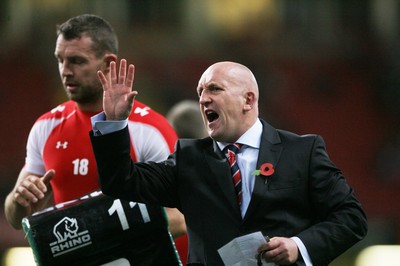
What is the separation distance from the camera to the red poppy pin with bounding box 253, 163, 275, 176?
4121 millimetres

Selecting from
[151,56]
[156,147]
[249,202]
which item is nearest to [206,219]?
[249,202]

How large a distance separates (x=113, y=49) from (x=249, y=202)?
55.8 inches

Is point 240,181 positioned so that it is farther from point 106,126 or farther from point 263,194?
point 106,126

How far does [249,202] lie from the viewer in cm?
412

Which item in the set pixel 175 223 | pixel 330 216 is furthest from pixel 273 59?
pixel 330 216

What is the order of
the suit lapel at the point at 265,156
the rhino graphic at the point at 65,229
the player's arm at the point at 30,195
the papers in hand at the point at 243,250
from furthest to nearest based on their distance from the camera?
the player's arm at the point at 30,195, the rhino graphic at the point at 65,229, the suit lapel at the point at 265,156, the papers in hand at the point at 243,250

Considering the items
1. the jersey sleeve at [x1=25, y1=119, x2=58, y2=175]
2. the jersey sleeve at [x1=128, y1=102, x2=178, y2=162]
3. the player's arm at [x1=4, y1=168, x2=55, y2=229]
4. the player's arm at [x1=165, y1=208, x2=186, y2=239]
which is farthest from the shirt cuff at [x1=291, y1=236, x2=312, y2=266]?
the jersey sleeve at [x1=25, y1=119, x2=58, y2=175]

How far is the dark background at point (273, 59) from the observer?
45.9 feet

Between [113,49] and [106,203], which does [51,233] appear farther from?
[113,49]

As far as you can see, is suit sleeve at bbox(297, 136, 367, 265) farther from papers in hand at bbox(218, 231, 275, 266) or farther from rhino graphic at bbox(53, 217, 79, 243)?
rhino graphic at bbox(53, 217, 79, 243)

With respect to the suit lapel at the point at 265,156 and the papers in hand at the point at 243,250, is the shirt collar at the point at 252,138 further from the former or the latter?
the papers in hand at the point at 243,250

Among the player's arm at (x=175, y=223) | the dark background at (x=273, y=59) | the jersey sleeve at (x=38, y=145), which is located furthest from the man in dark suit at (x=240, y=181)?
the dark background at (x=273, y=59)

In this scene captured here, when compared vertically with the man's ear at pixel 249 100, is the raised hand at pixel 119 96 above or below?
above

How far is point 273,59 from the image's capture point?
1482 cm
